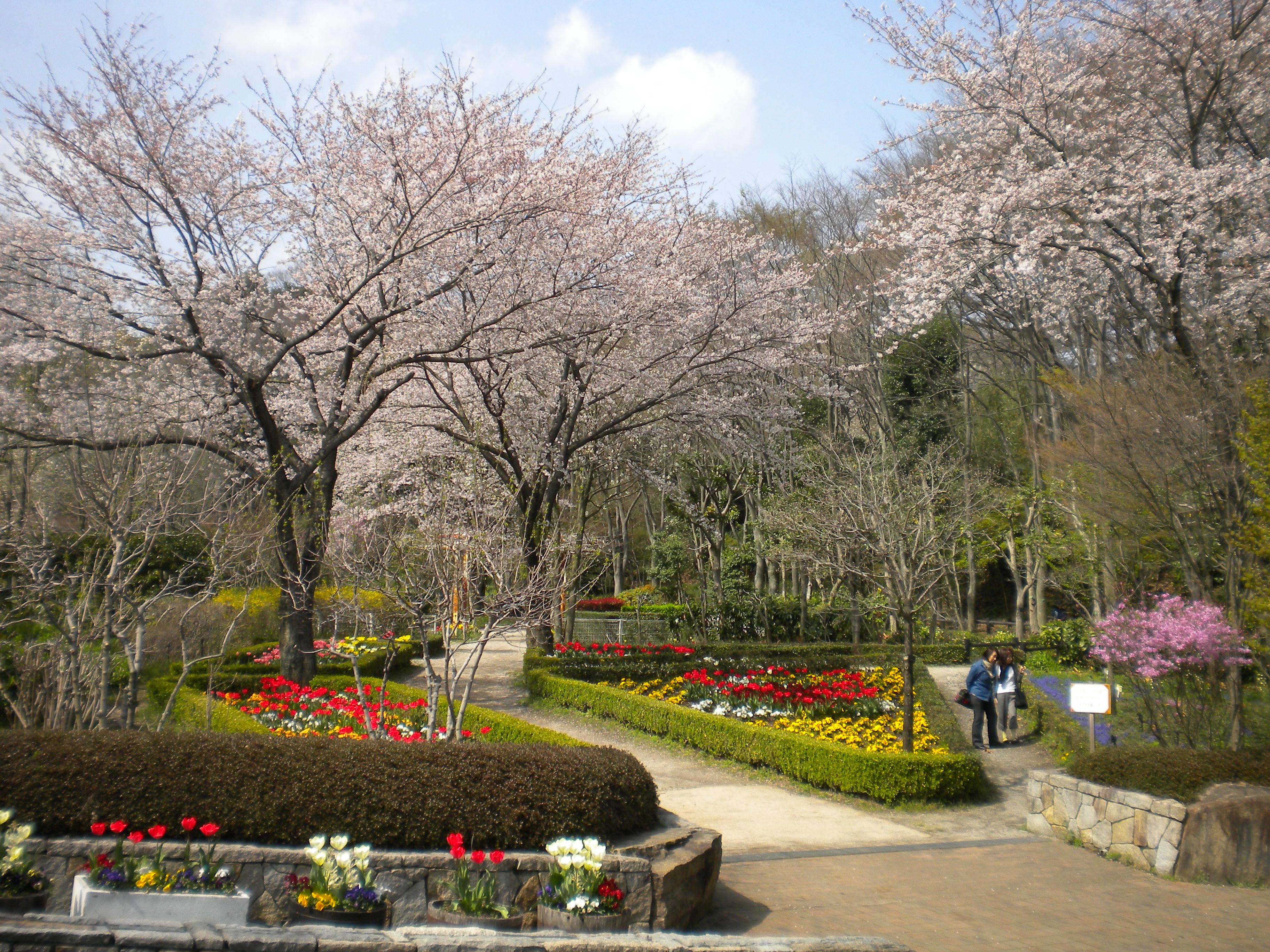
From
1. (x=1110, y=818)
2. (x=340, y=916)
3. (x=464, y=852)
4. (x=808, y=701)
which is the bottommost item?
(x=1110, y=818)

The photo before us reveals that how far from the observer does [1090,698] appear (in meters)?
7.41

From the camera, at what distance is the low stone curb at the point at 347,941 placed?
309cm

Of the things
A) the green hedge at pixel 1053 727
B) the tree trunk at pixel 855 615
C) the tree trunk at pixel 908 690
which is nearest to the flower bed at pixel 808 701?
the tree trunk at pixel 908 690

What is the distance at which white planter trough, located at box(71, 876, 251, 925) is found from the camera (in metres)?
4.02

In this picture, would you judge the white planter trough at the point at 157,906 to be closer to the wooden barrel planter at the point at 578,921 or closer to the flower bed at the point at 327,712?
the wooden barrel planter at the point at 578,921

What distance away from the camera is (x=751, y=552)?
21781 mm

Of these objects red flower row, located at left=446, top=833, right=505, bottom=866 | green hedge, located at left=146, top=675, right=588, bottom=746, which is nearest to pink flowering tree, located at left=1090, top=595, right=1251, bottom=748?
green hedge, located at left=146, top=675, right=588, bottom=746

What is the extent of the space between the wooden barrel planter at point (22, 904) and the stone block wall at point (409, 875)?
0.07 m

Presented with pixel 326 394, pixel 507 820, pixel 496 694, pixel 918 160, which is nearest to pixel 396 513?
pixel 326 394

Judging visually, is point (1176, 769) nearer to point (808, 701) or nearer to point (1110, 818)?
point (1110, 818)

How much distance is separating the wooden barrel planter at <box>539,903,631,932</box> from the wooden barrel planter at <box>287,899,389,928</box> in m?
0.81

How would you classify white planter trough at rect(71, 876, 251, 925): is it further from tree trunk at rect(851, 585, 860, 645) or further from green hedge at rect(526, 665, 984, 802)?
tree trunk at rect(851, 585, 860, 645)

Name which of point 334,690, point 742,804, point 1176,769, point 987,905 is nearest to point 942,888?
point 987,905

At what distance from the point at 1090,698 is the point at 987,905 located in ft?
8.92
